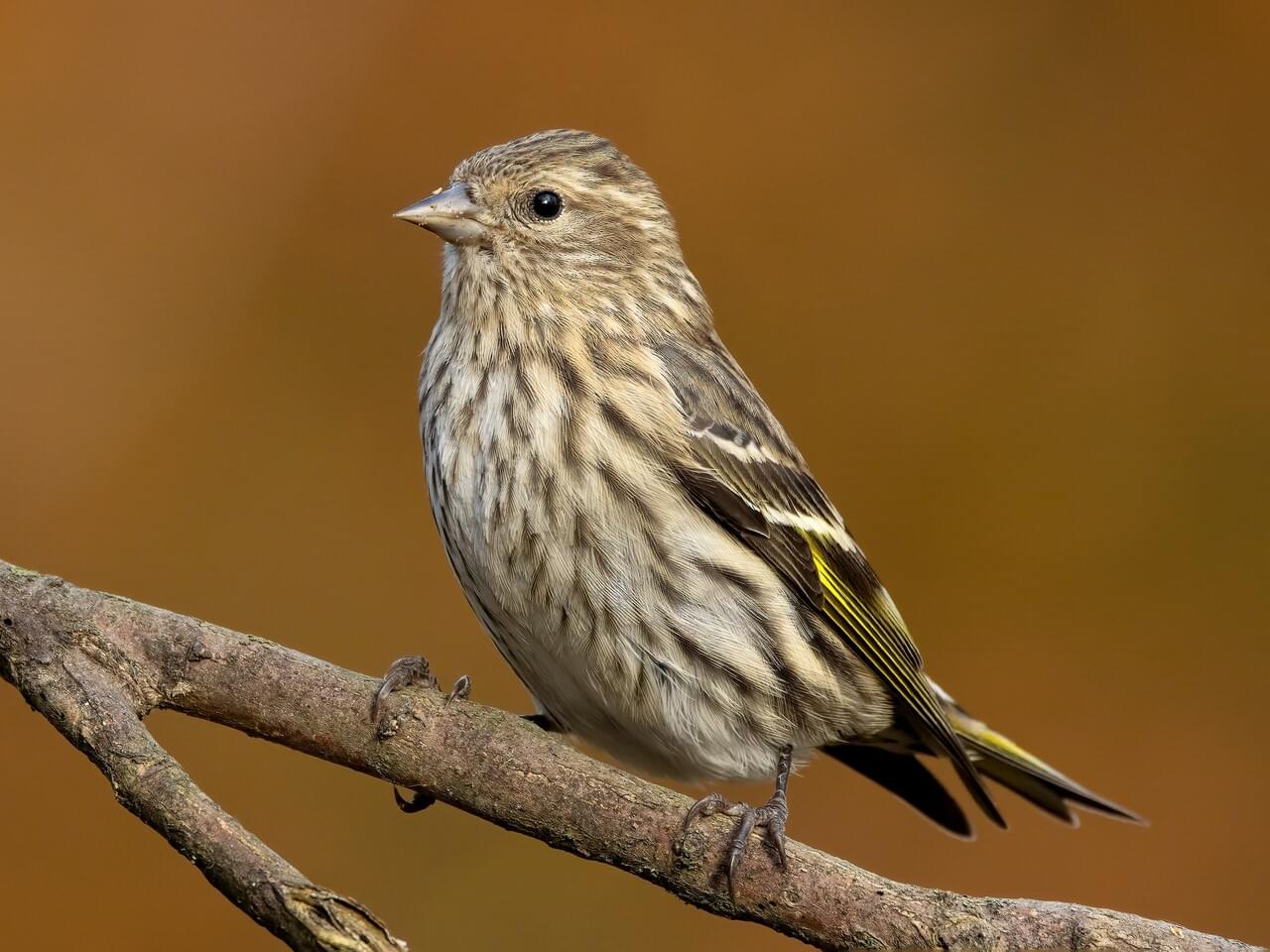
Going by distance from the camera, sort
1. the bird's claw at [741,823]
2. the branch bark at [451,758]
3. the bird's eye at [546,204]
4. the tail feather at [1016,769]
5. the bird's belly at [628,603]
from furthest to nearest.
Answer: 1. the tail feather at [1016,769]
2. the bird's eye at [546,204]
3. the bird's belly at [628,603]
4. the bird's claw at [741,823]
5. the branch bark at [451,758]

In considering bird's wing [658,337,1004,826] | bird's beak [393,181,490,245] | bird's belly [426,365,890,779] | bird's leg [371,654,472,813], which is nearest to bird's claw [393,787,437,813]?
bird's leg [371,654,472,813]

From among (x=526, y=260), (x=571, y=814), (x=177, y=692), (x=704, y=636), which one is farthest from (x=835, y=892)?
(x=526, y=260)

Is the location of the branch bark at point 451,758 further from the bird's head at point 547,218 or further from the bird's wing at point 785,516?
the bird's head at point 547,218

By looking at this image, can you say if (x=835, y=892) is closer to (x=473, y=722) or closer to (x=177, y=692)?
(x=473, y=722)

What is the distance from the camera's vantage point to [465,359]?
3338mm

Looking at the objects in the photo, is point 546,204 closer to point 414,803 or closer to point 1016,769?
point 414,803

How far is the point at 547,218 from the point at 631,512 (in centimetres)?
85

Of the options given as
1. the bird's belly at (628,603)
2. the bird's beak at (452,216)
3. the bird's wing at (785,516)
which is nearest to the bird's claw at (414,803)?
Result: the bird's belly at (628,603)

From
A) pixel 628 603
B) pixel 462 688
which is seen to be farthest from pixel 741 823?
pixel 462 688

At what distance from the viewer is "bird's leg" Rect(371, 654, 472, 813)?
9.20 feet

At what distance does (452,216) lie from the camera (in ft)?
11.1

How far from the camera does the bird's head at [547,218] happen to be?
3420mm

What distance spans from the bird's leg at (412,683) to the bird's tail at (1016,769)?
1585 millimetres

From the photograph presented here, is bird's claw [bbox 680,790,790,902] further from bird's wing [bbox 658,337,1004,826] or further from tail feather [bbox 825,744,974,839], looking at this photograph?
tail feather [bbox 825,744,974,839]
